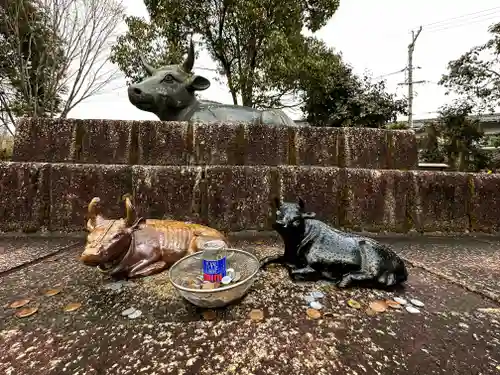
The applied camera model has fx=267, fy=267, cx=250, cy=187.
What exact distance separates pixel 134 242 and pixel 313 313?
1.07m

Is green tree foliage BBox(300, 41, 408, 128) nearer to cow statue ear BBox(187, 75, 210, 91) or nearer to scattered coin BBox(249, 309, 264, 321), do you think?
cow statue ear BBox(187, 75, 210, 91)

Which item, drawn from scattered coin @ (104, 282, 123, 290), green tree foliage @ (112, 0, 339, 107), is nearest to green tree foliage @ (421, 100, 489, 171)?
green tree foliage @ (112, 0, 339, 107)

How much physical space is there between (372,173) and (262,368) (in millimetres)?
2264

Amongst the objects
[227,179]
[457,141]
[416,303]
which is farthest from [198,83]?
[457,141]

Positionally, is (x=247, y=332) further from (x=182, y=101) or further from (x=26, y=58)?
(x=26, y=58)

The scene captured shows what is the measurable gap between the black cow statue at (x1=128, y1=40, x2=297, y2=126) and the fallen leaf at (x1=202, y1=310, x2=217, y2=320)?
8.77 feet

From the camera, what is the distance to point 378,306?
1305 millimetres

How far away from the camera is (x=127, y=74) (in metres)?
7.90

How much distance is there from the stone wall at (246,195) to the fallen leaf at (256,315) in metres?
1.35

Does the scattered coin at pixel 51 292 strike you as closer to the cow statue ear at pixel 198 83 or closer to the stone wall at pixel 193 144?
the stone wall at pixel 193 144

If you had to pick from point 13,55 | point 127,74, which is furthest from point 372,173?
point 13,55

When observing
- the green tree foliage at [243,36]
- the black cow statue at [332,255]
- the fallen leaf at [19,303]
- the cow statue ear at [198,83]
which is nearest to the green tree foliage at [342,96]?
the green tree foliage at [243,36]

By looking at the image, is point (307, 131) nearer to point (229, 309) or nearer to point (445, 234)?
point (445, 234)

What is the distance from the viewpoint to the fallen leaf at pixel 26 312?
47.0 inches
